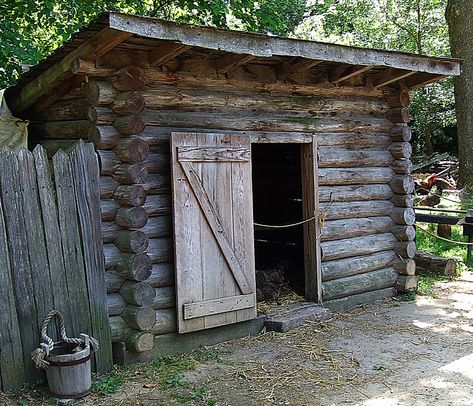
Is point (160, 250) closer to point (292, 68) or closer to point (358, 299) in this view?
point (292, 68)

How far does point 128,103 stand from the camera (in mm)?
5785

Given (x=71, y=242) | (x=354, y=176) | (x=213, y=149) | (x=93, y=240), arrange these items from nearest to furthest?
(x=71, y=242), (x=93, y=240), (x=213, y=149), (x=354, y=176)

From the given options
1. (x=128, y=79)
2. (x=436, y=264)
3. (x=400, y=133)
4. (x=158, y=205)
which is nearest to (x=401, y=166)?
(x=400, y=133)

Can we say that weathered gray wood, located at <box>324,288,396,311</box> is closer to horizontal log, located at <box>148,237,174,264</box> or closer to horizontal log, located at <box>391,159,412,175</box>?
horizontal log, located at <box>391,159,412,175</box>

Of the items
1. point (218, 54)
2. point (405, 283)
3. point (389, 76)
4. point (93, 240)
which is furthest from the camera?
point (405, 283)

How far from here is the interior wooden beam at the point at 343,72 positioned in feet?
24.1

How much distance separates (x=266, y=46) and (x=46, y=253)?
2.90 meters

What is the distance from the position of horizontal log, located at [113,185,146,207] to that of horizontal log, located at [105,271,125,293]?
26.6 inches

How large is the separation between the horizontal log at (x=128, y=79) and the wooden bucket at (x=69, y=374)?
2.44 meters

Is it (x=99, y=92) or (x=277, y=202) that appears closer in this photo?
(x=99, y=92)

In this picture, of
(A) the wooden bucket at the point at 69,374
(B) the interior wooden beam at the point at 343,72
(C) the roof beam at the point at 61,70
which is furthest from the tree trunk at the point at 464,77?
(A) the wooden bucket at the point at 69,374

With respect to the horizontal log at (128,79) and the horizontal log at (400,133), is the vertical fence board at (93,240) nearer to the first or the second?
the horizontal log at (128,79)

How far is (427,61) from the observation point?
7.77 m

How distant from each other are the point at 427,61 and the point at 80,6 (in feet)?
22.9
